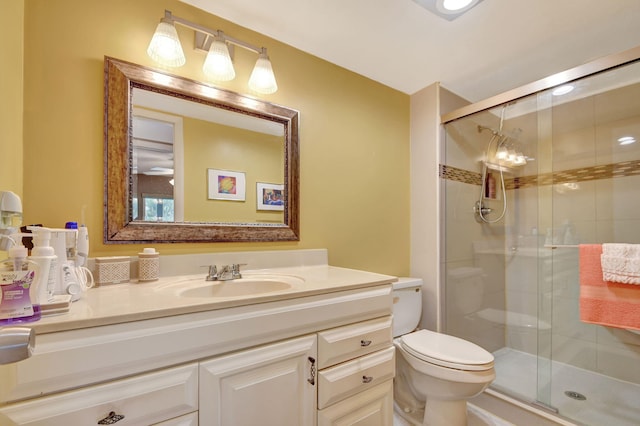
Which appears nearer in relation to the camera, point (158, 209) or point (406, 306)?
point (158, 209)

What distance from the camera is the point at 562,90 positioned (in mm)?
1641

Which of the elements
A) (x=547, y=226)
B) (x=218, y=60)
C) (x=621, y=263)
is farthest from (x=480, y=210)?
(x=218, y=60)

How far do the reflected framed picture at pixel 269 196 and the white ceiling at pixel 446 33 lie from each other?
2.36 feet

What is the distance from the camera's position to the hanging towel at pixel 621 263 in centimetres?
138

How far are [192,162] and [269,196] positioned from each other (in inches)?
16.1

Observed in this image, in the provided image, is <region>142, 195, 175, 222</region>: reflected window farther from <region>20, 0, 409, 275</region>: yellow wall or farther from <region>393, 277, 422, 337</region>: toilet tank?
<region>393, 277, 422, 337</region>: toilet tank

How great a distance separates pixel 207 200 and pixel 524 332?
2.50m

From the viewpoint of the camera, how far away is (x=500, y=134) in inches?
85.4

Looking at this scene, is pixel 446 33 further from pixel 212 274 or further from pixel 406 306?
pixel 212 274

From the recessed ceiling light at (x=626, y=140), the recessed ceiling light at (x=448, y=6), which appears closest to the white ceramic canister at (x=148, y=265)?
the recessed ceiling light at (x=448, y=6)

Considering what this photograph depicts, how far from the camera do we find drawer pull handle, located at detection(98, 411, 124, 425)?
66cm

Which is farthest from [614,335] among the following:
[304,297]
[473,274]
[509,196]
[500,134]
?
[304,297]

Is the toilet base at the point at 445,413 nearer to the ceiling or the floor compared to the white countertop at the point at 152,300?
nearer to the floor

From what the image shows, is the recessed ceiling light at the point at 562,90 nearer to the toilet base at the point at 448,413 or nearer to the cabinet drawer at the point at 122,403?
the toilet base at the point at 448,413
